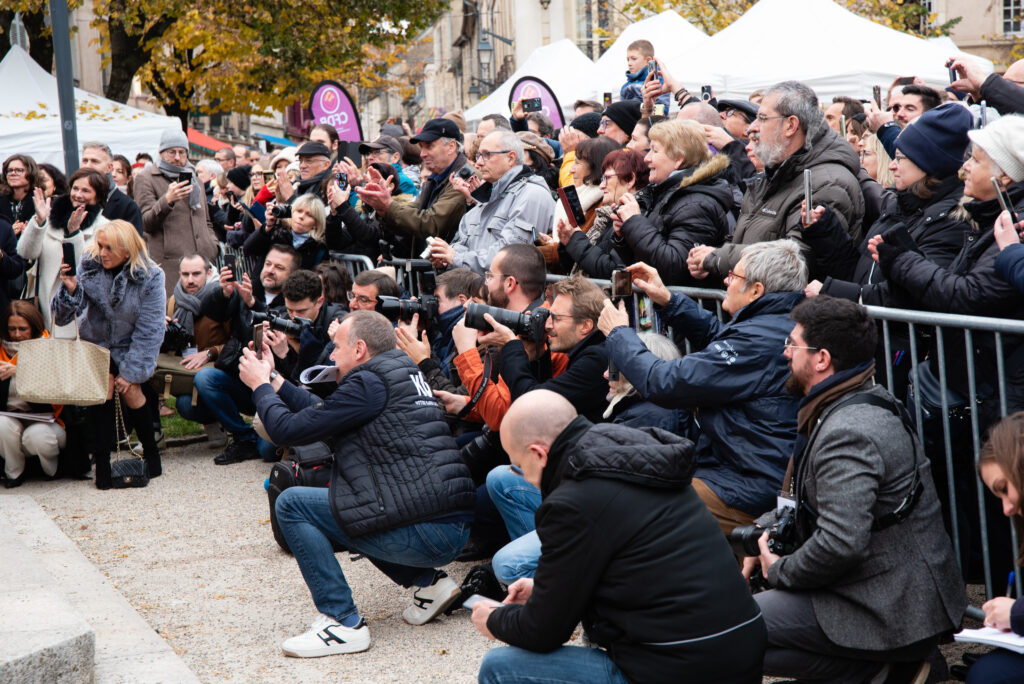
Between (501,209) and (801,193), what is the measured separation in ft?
7.25

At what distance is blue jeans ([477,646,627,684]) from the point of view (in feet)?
10.7

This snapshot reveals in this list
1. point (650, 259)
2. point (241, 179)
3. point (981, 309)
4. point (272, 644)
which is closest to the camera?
point (981, 309)

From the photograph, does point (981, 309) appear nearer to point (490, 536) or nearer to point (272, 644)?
point (490, 536)

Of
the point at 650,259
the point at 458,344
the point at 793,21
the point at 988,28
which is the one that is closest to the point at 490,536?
the point at 458,344

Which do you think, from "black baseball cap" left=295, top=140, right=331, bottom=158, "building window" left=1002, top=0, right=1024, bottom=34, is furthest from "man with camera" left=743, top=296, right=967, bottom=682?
"building window" left=1002, top=0, right=1024, bottom=34

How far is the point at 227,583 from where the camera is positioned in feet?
19.0

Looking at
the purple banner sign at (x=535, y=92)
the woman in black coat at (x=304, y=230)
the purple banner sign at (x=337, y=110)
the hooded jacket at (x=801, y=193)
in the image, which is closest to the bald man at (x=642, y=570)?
the hooded jacket at (x=801, y=193)

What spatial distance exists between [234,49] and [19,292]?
11.2 meters

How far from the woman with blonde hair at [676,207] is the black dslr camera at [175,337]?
13.8ft

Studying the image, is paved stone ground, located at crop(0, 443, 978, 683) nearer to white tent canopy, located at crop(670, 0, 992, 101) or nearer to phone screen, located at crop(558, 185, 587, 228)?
phone screen, located at crop(558, 185, 587, 228)

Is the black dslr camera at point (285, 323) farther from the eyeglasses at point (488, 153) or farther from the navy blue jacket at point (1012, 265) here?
the navy blue jacket at point (1012, 265)

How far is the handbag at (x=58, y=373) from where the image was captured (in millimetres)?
7457

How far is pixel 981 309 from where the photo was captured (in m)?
4.04

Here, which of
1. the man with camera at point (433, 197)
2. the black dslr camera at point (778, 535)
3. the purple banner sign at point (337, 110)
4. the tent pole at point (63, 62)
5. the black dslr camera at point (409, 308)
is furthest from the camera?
the purple banner sign at point (337, 110)
